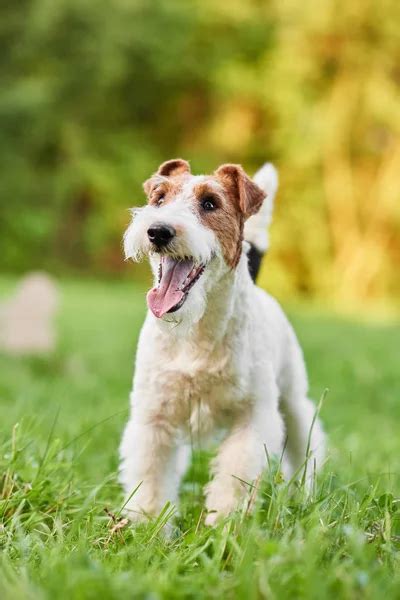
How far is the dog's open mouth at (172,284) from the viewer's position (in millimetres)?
3154

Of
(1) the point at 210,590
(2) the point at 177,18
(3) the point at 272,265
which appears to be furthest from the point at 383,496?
(2) the point at 177,18

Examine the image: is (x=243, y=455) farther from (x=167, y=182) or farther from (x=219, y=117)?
(x=219, y=117)

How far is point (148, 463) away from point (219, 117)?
22.2 metres

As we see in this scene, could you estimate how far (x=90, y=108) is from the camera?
1016 inches

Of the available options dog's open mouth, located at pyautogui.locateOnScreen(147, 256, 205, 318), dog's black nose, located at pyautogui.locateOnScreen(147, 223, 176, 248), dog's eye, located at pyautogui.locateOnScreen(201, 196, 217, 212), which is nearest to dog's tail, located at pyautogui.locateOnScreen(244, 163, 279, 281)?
dog's eye, located at pyautogui.locateOnScreen(201, 196, 217, 212)

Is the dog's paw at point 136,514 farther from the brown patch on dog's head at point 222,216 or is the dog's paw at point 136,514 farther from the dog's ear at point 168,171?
the dog's ear at point 168,171

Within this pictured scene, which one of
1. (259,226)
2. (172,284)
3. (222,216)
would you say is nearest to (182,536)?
(172,284)

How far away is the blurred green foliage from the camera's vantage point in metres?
22.5

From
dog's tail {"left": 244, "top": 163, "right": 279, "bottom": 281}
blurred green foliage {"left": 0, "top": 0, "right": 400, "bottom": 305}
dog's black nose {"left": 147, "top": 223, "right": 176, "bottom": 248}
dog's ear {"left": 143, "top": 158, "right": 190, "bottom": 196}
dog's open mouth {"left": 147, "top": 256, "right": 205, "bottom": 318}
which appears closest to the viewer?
dog's black nose {"left": 147, "top": 223, "right": 176, "bottom": 248}

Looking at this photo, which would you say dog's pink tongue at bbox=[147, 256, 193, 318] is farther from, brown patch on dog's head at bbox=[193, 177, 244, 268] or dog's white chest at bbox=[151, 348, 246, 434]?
dog's white chest at bbox=[151, 348, 246, 434]

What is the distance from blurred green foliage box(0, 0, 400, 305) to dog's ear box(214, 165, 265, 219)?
19.3 meters

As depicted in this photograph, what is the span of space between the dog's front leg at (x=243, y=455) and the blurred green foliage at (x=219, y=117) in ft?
64.1

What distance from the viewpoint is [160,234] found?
3031mm

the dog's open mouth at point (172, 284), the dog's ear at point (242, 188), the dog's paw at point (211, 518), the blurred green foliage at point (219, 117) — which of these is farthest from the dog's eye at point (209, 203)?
the blurred green foliage at point (219, 117)
